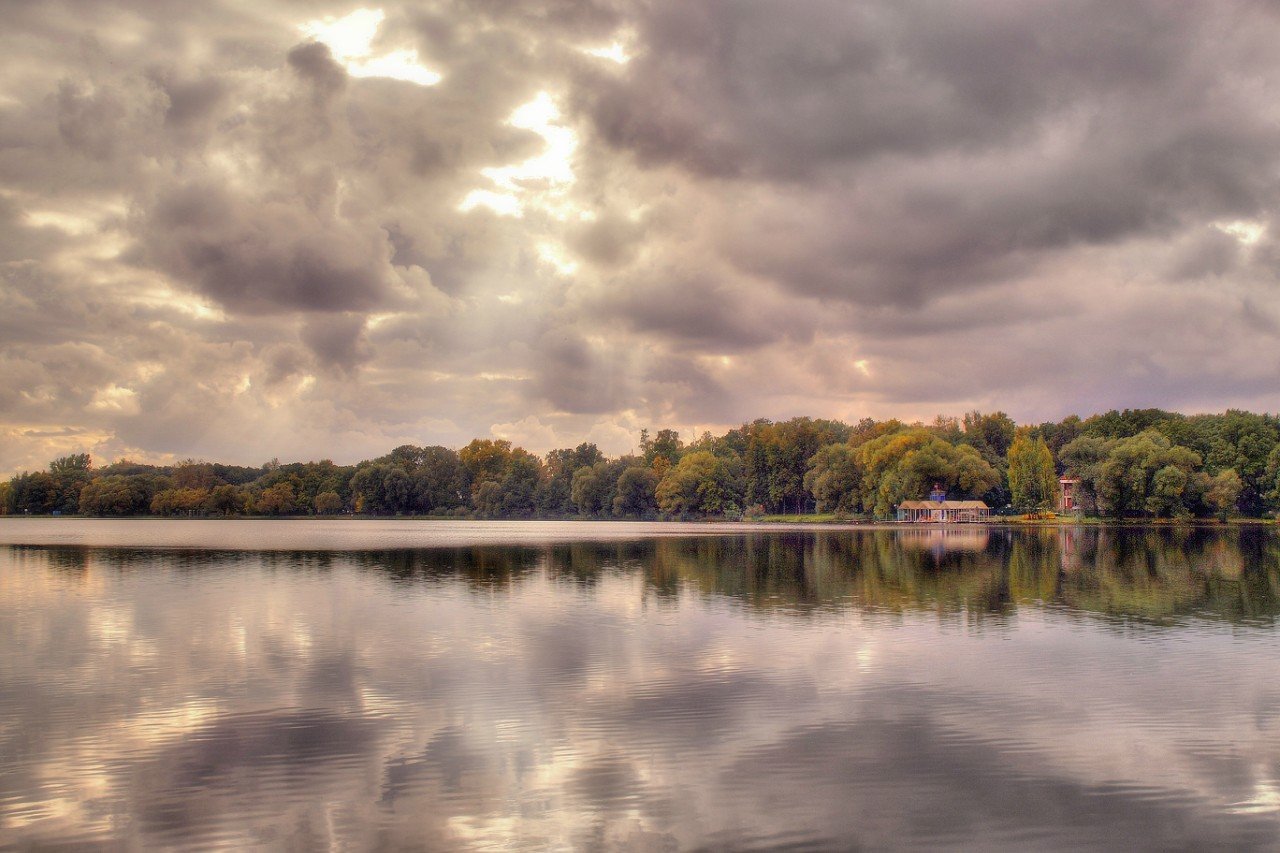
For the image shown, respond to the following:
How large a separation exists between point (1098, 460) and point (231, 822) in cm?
11111

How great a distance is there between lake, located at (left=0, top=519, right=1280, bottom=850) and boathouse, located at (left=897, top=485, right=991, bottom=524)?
81974 millimetres

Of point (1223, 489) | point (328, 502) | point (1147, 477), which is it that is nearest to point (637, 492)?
point (328, 502)

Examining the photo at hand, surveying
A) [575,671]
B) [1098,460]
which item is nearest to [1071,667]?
[575,671]

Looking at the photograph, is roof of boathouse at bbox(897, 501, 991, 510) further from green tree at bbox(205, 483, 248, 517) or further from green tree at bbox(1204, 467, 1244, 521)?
green tree at bbox(205, 483, 248, 517)

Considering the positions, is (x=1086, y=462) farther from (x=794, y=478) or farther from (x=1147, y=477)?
(x=794, y=478)

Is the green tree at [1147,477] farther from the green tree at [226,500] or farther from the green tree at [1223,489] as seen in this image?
the green tree at [226,500]

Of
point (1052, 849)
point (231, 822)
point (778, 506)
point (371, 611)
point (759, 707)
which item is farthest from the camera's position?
point (778, 506)

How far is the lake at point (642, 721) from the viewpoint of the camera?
32.5 ft

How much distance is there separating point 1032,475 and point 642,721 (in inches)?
4313

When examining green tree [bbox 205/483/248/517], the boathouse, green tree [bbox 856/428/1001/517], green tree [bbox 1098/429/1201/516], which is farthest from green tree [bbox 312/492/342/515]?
green tree [bbox 1098/429/1201/516]

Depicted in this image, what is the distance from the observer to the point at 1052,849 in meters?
9.23

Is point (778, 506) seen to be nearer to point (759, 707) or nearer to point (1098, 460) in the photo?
point (1098, 460)

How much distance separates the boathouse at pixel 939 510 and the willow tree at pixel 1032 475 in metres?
5.00

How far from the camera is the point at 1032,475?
11338 cm
